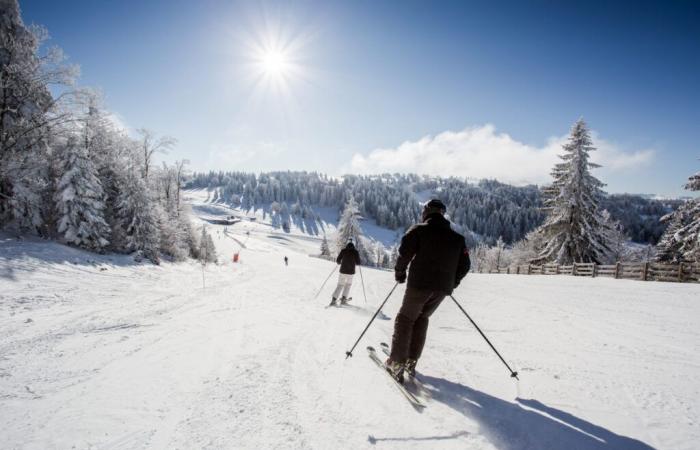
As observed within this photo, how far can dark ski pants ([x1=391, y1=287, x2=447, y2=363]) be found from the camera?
383 centimetres

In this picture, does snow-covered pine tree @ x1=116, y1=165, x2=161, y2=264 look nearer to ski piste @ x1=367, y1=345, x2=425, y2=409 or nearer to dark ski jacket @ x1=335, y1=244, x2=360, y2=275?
dark ski jacket @ x1=335, y1=244, x2=360, y2=275

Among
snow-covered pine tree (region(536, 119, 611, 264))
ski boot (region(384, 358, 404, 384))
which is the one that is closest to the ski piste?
ski boot (region(384, 358, 404, 384))

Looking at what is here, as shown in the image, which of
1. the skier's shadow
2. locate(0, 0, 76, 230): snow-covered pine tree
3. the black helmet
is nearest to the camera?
the skier's shadow

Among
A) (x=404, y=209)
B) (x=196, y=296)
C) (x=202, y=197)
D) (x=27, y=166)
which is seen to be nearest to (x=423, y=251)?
(x=196, y=296)

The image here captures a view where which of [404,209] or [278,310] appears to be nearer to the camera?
[278,310]

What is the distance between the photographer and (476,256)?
9331 centimetres

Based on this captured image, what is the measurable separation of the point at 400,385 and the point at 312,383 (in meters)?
1.06

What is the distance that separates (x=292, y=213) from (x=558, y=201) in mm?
136710

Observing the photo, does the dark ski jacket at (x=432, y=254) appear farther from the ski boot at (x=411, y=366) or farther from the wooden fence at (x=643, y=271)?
the wooden fence at (x=643, y=271)

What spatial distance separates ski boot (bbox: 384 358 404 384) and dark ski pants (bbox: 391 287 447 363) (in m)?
0.07

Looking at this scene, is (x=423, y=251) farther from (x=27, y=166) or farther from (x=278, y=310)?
(x=27, y=166)

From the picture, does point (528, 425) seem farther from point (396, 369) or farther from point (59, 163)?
point (59, 163)

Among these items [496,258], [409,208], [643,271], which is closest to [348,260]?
[643,271]

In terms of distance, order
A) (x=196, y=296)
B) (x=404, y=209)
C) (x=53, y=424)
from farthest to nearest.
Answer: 1. (x=404, y=209)
2. (x=196, y=296)
3. (x=53, y=424)
